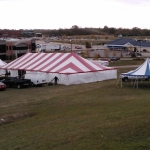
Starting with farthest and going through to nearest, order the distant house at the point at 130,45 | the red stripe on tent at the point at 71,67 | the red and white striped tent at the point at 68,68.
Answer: the distant house at the point at 130,45 → the red stripe on tent at the point at 71,67 → the red and white striped tent at the point at 68,68

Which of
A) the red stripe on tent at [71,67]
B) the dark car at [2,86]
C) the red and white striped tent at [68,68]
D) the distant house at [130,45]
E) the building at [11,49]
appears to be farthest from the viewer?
the distant house at [130,45]

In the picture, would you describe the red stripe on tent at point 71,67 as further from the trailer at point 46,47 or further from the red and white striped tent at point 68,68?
the trailer at point 46,47

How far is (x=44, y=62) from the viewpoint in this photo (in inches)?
1193

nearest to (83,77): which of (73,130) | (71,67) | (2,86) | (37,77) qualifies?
(71,67)

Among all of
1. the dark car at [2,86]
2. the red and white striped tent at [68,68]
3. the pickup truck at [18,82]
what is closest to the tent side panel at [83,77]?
the red and white striped tent at [68,68]

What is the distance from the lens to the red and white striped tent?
88.8ft

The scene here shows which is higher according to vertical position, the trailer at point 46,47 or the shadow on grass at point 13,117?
the trailer at point 46,47

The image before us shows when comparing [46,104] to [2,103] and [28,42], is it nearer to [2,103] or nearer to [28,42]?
[2,103]

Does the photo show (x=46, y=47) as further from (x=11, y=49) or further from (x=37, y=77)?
(x=37, y=77)

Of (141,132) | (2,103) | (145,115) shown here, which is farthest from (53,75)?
(141,132)

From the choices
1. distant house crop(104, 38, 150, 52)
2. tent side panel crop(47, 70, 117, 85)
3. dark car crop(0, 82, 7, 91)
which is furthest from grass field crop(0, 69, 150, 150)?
distant house crop(104, 38, 150, 52)

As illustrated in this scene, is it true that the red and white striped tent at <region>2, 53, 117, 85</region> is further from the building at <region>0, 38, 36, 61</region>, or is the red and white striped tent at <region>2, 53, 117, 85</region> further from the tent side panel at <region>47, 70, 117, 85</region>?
the building at <region>0, 38, 36, 61</region>

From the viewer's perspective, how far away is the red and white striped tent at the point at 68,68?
27078 mm

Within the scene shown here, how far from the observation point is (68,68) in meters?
27.9
